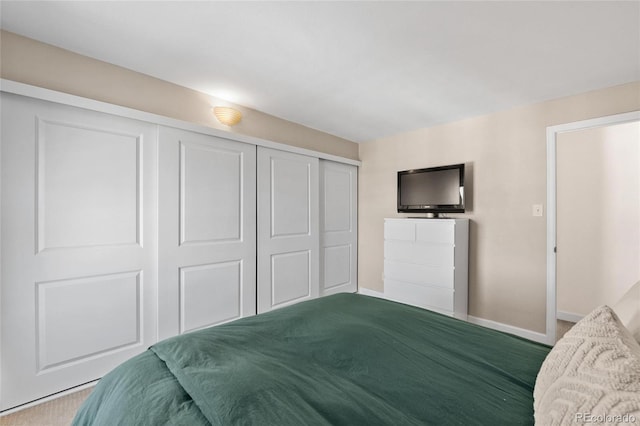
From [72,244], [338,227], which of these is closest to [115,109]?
[72,244]

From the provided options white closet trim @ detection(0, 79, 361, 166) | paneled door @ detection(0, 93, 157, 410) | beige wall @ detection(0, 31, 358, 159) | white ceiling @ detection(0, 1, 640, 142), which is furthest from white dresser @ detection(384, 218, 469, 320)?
paneled door @ detection(0, 93, 157, 410)

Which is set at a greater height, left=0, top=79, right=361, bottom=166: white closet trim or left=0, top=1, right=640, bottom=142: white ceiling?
left=0, top=1, right=640, bottom=142: white ceiling

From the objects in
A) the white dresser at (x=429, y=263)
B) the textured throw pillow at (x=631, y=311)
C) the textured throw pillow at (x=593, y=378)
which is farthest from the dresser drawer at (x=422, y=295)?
the textured throw pillow at (x=593, y=378)

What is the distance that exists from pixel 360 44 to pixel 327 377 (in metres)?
1.99

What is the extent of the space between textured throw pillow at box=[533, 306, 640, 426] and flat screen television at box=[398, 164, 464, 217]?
8.58 ft

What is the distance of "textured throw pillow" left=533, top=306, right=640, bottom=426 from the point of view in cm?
56

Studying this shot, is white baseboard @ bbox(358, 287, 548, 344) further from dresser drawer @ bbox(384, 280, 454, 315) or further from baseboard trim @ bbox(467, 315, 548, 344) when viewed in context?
dresser drawer @ bbox(384, 280, 454, 315)

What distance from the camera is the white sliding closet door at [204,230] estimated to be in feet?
7.97

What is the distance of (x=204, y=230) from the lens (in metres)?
2.66

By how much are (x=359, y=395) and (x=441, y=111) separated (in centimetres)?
305

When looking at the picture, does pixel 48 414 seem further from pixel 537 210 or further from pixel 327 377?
pixel 537 210

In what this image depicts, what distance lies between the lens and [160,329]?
2381 mm

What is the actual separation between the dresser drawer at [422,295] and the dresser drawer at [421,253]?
29 centimetres

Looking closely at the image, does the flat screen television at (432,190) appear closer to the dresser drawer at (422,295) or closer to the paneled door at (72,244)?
the dresser drawer at (422,295)
